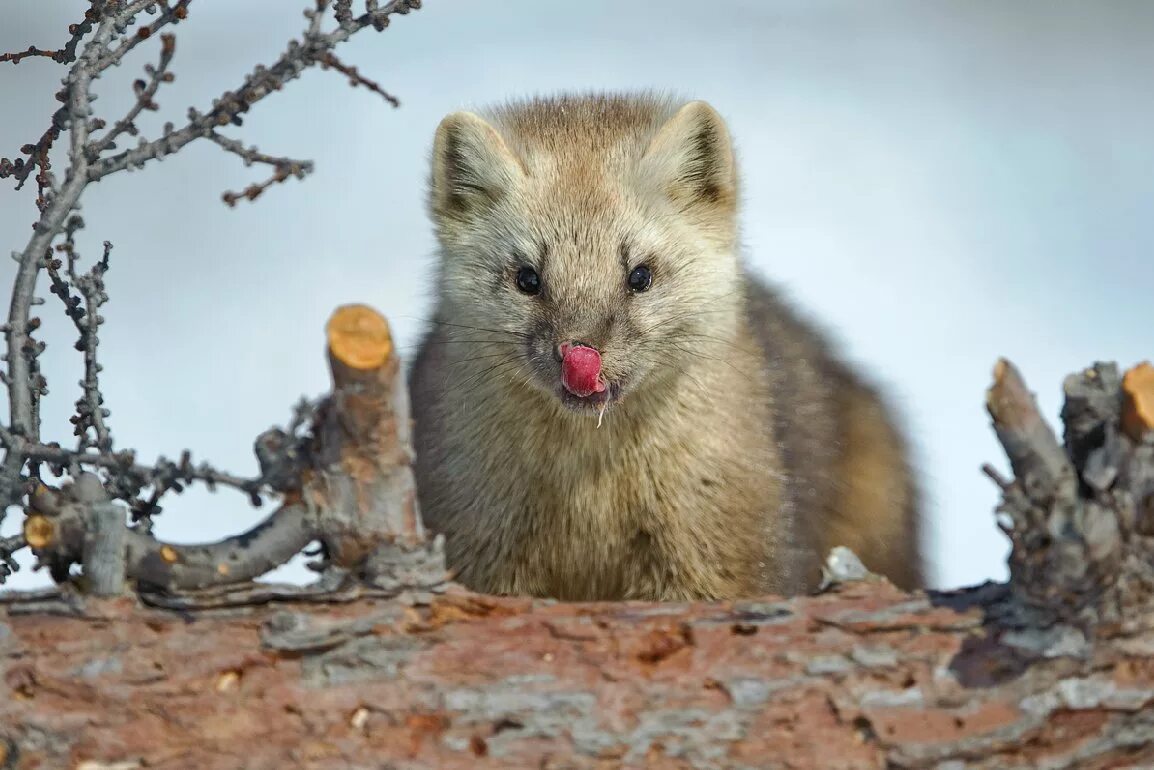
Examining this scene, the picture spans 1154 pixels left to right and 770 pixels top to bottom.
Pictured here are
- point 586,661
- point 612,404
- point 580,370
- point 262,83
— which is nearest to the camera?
point 586,661

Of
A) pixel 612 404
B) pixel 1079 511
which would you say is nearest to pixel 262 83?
pixel 612 404

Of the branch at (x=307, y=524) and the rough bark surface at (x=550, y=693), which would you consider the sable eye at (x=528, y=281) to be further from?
the rough bark surface at (x=550, y=693)

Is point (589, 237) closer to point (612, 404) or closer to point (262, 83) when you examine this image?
point (612, 404)

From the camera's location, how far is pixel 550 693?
8.06ft

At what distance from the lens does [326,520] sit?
98.8 inches

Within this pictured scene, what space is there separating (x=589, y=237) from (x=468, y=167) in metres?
0.49

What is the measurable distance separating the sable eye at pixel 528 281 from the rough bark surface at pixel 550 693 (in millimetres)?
1221

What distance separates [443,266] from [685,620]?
5.30 ft

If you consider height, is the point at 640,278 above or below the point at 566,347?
above

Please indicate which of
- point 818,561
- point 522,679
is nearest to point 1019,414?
point 522,679

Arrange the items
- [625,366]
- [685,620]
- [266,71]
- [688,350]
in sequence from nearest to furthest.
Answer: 1. [685,620]
2. [266,71]
3. [625,366]
4. [688,350]

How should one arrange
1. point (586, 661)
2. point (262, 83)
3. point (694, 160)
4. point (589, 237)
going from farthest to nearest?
point (694, 160)
point (589, 237)
point (262, 83)
point (586, 661)

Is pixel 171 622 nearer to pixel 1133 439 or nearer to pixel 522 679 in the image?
pixel 522 679

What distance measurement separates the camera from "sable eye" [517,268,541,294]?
3535 millimetres
